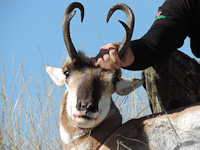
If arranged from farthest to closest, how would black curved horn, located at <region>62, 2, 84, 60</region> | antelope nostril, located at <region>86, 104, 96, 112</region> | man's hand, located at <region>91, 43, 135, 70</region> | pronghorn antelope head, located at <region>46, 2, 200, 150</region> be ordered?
black curved horn, located at <region>62, 2, 84, 60</region> < man's hand, located at <region>91, 43, 135, 70</region> < pronghorn antelope head, located at <region>46, 2, 200, 150</region> < antelope nostril, located at <region>86, 104, 96, 112</region>

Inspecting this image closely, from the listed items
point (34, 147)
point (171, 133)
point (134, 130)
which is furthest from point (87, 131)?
point (34, 147)

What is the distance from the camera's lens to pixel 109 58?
3.74 m

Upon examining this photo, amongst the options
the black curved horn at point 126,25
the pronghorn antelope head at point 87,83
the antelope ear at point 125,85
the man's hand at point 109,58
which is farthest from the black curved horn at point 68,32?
the antelope ear at point 125,85

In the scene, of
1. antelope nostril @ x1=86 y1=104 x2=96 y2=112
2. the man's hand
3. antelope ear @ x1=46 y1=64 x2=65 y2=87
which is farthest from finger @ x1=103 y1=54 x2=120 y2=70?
antelope ear @ x1=46 y1=64 x2=65 y2=87

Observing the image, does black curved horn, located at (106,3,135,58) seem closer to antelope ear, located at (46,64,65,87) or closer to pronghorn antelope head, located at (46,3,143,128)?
pronghorn antelope head, located at (46,3,143,128)

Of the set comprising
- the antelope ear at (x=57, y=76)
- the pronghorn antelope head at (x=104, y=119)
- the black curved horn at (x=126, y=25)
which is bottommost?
the pronghorn antelope head at (x=104, y=119)

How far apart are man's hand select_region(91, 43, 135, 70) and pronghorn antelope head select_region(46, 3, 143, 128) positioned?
0.28 ft

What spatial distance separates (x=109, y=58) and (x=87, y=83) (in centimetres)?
40

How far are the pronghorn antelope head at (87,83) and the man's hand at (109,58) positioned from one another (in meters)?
0.09

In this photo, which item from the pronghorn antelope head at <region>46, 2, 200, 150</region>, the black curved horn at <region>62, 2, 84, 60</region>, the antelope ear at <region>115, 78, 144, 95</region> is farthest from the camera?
the antelope ear at <region>115, 78, 144, 95</region>

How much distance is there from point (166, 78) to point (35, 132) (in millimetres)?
2467

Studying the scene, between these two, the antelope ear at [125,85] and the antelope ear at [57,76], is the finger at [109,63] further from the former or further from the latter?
the antelope ear at [57,76]

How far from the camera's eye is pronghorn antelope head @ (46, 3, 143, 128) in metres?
3.46

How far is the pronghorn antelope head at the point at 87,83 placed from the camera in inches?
136
